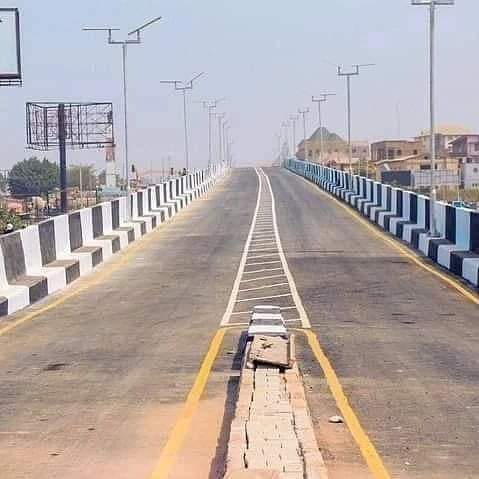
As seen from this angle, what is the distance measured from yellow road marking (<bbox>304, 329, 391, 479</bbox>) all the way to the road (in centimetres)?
7

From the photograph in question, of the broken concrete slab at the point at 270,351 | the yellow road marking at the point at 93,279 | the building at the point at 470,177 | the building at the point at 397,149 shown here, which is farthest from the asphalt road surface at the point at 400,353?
the building at the point at 397,149

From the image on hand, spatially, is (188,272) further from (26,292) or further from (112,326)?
(112,326)

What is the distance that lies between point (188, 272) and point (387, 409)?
14.0m

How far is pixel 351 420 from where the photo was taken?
377 inches

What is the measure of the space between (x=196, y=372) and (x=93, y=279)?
11768 millimetres

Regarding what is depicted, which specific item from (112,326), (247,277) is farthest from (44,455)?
(247,277)

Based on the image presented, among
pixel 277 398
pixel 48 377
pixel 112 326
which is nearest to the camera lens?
pixel 277 398

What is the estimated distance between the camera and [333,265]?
24656 mm

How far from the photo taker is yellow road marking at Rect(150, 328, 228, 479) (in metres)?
8.02

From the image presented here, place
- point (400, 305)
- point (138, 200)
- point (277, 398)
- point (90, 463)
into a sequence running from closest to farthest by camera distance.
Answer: point (90, 463)
point (277, 398)
point (400, 305)
point (138, 200)

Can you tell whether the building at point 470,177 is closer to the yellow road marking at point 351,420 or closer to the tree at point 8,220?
the tree at point 8,220

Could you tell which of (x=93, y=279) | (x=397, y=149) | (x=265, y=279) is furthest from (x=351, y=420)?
(x=397, y=149)

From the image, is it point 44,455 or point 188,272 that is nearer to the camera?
point 44,455

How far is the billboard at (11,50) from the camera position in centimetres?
4494
